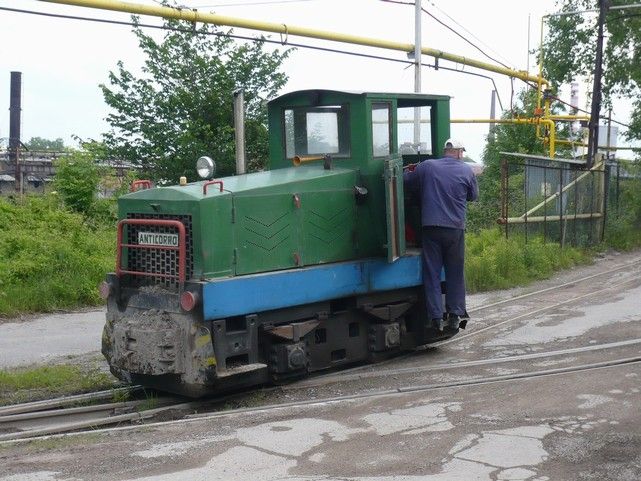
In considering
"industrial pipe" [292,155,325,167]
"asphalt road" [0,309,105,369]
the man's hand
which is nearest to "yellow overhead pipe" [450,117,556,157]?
"asphalt road" [0,309,105,369]

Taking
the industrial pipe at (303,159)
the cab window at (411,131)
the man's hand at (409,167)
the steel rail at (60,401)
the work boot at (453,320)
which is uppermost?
the cab window at (411,131)

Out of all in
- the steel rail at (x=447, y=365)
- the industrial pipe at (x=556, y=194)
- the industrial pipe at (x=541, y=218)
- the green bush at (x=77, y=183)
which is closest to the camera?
the steel rail at (x=447, y=365)

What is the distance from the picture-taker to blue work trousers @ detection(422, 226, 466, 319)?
377 inches

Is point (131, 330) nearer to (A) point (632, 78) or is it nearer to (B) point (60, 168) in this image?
(B) point (60, 168)

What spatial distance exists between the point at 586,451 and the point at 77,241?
11.0 meters

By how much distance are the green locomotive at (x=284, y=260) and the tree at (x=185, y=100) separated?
392 inches

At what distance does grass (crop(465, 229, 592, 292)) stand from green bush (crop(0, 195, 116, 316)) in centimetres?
616

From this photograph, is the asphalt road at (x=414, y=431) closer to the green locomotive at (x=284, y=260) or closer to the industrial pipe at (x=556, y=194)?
the green locomotive at (x=284, y=260)

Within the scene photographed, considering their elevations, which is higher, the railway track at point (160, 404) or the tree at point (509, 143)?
the tree at point (509, 143)

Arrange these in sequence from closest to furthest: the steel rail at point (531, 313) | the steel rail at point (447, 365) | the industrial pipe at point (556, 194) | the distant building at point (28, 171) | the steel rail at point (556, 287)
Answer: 1. the steel rail at point (447, 365)
2. the steel rail at point (531, 313)
3. the steel rail at point (556, 287)
4. the industrial pipe at point (556, 194)
5. the distant building at point (28, 171)

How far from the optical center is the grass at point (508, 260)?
1574 centimetres

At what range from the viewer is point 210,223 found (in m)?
7.95

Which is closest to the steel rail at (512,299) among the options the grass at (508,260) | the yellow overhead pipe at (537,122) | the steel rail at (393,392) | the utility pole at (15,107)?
the grass at (508,260)

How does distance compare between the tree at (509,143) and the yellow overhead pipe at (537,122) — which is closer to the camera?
the tree at (509,143)
